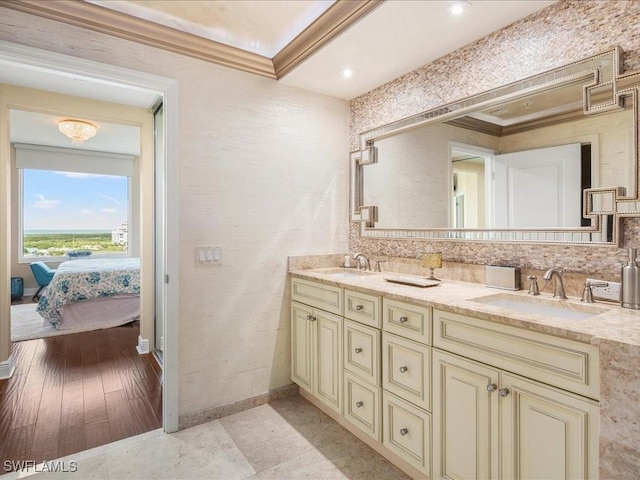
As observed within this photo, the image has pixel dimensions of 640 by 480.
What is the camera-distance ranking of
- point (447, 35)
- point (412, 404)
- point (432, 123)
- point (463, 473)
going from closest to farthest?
point (463, 473) < point (412, 404) < point (447, 35) < point (432, 123)

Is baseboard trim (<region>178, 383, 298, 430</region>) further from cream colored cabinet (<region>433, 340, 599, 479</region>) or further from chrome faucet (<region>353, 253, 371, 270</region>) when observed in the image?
cream colored cabinet (<region>433, 340, 599, 479</region>)

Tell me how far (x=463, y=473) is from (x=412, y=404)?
1.13 ft

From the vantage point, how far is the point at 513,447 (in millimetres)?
1369

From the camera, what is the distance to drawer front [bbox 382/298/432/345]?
5.66ft

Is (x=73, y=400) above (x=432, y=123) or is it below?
below

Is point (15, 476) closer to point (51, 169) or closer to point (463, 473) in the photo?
point (463, 473)

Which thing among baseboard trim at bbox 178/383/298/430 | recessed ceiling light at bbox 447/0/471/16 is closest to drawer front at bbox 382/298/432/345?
baseboard trim at bbox 178/383/298/430

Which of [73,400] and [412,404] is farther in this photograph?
[73,400]

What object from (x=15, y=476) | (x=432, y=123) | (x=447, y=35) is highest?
(x=447, y=35)

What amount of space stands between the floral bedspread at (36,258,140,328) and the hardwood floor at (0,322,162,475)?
0.52 meters

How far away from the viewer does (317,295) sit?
2.47 metres

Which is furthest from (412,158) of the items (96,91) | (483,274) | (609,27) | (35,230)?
(35,230)

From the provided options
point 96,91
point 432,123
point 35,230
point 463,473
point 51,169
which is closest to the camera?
point 463,473

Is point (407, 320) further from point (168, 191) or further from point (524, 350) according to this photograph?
point (168, 191)
